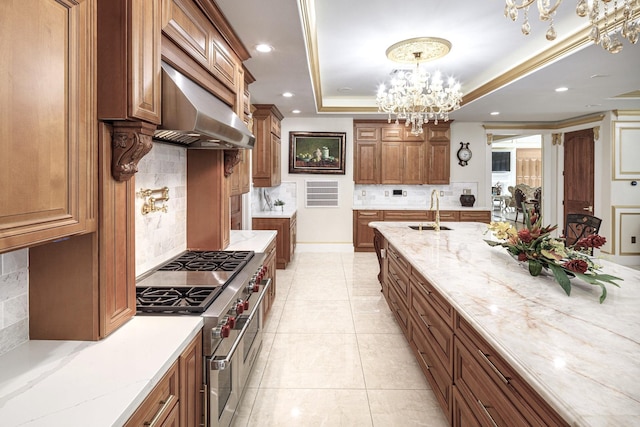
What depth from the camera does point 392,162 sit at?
6.96m

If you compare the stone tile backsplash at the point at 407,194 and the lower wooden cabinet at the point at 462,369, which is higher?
the stone tile backsplash at the point at 407,194

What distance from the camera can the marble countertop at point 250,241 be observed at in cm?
301

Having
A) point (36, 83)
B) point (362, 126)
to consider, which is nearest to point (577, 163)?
point (362, 126)

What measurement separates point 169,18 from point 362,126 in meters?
5.51

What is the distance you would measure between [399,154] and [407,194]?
831 millimetres

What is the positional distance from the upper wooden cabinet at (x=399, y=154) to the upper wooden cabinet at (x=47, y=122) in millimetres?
5932

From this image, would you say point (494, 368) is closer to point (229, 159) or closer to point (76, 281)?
point (76, 281)

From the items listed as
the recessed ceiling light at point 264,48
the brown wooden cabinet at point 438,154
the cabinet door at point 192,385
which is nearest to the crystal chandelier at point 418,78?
the recessed ceiling light at point 264,48

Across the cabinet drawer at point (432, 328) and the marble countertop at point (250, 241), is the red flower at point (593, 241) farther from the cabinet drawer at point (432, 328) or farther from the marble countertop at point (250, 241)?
the marble countertop at point (250, 241)

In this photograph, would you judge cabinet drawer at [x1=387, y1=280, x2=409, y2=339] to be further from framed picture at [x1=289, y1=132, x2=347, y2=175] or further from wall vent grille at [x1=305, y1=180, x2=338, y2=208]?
framed picture at [x1=289, y1=132, x2=347, y2=175]

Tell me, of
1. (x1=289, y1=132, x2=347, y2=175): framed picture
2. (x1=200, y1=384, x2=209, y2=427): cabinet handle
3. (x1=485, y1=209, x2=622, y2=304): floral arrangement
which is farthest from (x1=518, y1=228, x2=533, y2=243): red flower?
(x1=289, y1=132, x2=347, y2=175): framed picture

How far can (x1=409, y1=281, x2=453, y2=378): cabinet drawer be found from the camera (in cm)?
183

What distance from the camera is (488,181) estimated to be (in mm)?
7164

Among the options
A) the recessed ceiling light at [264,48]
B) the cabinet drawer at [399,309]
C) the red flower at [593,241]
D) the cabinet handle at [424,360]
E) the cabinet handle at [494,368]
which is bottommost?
the cabinet handle at [424,360]
